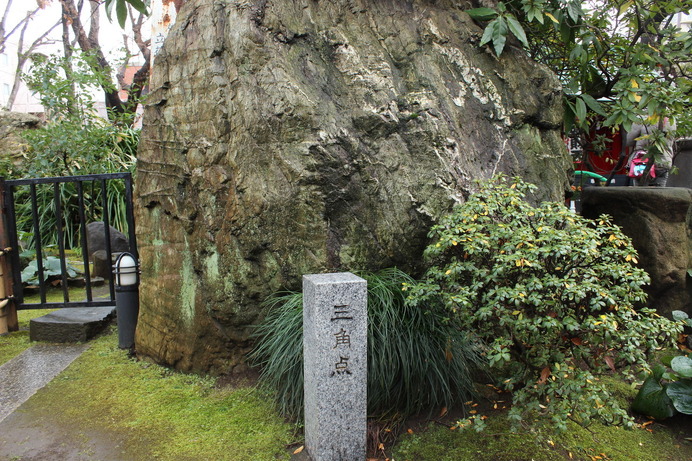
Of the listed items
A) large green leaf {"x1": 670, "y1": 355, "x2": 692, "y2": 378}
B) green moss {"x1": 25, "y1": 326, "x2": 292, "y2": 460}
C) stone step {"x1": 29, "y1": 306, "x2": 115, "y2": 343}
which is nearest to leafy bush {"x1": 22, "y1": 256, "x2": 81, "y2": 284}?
stone step {"x1": 29, "y1": 306, "x2": 115, "y2": 343}

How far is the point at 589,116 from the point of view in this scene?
529 centimetres

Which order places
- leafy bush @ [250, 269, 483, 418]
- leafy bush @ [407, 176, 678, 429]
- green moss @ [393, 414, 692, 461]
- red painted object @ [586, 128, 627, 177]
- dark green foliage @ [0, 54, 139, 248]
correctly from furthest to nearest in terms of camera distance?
dark green foliage @ [0, 54, 139, 248]
red painted object @ [586, 128, 627, 177]
leafy bush @ [250, 269, 483, 418]
green moss @ [393, 414, 692, 461]
leafy bush @ [407, 176, 678, 429]

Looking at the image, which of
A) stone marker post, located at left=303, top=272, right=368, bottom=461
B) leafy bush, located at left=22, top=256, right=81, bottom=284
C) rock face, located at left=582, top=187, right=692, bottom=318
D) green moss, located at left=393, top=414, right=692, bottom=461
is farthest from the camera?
leafy bush, located at left=22, top=256, right=81, bottom=284

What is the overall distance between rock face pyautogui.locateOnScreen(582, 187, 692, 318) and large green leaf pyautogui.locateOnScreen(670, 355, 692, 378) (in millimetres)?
1575

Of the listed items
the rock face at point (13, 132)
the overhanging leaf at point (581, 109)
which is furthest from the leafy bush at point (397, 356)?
the rock face at point (13, 132)

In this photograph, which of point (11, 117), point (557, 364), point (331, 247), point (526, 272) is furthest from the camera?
point (11, 117)

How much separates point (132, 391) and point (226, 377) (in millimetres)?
704

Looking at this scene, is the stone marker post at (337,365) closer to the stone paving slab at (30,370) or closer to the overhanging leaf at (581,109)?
the stone paving slab at (30,370)

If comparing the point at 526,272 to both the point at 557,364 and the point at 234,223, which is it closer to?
the point at 557,364

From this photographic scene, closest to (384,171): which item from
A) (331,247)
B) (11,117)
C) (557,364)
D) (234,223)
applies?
(331,247)

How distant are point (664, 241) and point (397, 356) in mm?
3101

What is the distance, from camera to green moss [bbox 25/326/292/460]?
305 centimetres

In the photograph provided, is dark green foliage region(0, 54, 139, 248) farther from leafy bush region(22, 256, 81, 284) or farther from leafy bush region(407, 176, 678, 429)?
leafy bush region(407, 176, 678, 429)

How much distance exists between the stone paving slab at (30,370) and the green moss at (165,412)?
5.0 inches
